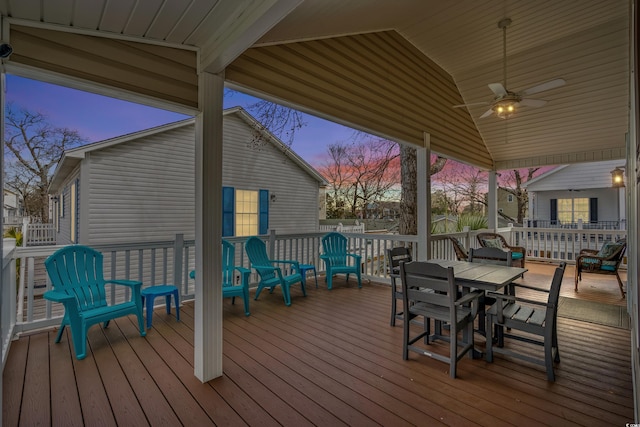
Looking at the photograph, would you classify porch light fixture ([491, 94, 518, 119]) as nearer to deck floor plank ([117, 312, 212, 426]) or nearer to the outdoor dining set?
the outdoor dining set

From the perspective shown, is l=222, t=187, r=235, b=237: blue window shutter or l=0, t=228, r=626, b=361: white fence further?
l=222, t=187, r=235, b=237: blue window shutter

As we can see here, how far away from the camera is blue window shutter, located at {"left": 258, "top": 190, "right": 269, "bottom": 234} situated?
9.24 m

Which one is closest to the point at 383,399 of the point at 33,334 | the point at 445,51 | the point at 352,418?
the point at 352,418

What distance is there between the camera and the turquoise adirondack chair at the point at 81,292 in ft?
9.23

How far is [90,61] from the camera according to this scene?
2.13 m

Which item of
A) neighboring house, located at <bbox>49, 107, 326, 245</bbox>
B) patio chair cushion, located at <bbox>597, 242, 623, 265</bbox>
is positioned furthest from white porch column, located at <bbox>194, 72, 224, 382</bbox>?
patio chair cushion, located at <bbox>597, 242, 623, 265</bbox>

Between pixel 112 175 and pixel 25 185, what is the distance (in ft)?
27.8

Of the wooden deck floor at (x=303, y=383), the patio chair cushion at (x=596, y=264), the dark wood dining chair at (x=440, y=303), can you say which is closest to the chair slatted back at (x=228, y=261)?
the wooden deck floor at (x=303, y=383)

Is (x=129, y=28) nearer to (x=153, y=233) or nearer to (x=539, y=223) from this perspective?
(x=153, y=233)

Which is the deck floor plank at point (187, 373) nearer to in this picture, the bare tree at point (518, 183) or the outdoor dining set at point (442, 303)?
the outdoor dining set at point (442, 303)

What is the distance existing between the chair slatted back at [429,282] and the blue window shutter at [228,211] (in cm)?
635

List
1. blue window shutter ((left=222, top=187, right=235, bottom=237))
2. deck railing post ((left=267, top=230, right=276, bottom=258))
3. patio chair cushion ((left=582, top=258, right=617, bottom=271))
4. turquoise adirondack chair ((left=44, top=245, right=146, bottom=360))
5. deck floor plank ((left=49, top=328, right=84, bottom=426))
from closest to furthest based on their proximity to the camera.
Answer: deck floor plank ((left=49, top=328, right=84, bottom=426)) → turquoise adirondack chair ((left=44, top=245, right=146, bottom=360)) → patio chair cushion ((left=582, top=258, right=617, bottom=271)) → deck railing post ((left=267, top=230, right=276, bottom=258)) → blue window shutter ((left=222, top=187, right=235, bottom=237))

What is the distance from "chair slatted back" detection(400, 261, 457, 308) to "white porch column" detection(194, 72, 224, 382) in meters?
1.61

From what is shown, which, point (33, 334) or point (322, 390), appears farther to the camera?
point (33, 334)
